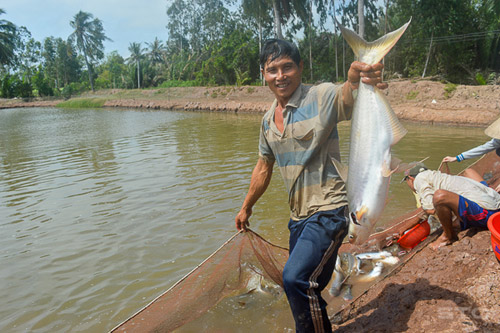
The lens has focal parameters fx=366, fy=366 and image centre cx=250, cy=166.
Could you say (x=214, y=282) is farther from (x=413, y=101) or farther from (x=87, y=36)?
(x=87, y=36)

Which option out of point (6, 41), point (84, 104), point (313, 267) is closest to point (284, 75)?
point (313, 267)

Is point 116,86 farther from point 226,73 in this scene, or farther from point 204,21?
point 226,73

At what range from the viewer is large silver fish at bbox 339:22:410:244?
2029 millimetres

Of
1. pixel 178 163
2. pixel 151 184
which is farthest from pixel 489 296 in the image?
pixel 178 163

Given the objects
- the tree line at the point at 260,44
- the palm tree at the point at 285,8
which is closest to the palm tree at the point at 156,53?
the tree line at the point at 260,44

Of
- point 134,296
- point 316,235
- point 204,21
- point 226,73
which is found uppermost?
point 204,21

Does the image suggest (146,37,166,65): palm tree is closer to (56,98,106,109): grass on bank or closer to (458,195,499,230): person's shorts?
(56,98,106,109): grass on bank

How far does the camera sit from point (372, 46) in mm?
2031

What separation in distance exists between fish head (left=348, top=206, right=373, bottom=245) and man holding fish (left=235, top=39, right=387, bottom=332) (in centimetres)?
16

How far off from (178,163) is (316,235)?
8.53 metres

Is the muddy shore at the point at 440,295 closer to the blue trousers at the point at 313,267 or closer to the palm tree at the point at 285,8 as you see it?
the blue trousers at the point at 313,267

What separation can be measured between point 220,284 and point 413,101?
19050 millimetres

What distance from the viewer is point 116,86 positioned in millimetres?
51969

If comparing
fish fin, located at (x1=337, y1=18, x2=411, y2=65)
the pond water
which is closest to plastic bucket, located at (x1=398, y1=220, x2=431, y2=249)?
the pond water
